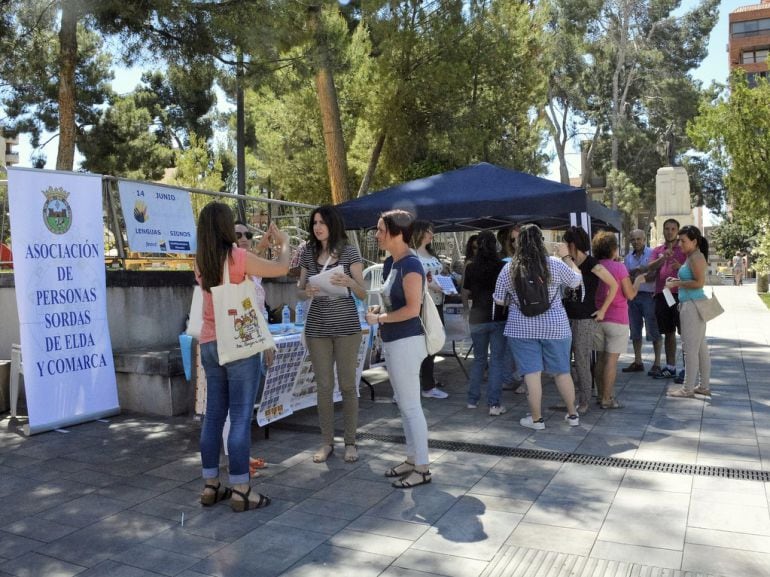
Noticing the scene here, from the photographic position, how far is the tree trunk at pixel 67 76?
901 cm

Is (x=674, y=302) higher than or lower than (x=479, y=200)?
lower

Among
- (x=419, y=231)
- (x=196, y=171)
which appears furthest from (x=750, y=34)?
(x=419, y=231)

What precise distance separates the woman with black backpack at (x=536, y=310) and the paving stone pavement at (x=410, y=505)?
518 millimetres

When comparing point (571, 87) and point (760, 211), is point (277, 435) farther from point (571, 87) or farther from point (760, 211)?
point (571, 87)

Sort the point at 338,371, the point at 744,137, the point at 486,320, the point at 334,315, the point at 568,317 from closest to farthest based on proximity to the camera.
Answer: the point at 334,315
the point at 338,371
the point at 568,317
the point at 486,320
the point at 744,137

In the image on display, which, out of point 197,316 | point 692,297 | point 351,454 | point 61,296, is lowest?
point 351,454

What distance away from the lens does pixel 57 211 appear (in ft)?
18.6

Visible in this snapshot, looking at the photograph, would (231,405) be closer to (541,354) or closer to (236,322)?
(236,322)

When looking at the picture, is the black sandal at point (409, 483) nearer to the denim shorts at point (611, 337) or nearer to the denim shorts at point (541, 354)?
the denim shorts at point (541, 354)

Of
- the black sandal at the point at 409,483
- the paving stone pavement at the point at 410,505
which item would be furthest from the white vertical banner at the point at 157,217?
the black sandal at the point at 409,483

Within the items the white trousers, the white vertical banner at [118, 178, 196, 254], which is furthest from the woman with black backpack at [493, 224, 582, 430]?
the white vertical banner at [118, 178, 196, 254]

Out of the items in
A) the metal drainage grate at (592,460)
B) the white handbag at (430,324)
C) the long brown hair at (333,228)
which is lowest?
the metal drainage grate at (592,460)

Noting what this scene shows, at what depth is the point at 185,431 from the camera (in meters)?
5.72

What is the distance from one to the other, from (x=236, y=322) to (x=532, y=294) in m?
2.47
